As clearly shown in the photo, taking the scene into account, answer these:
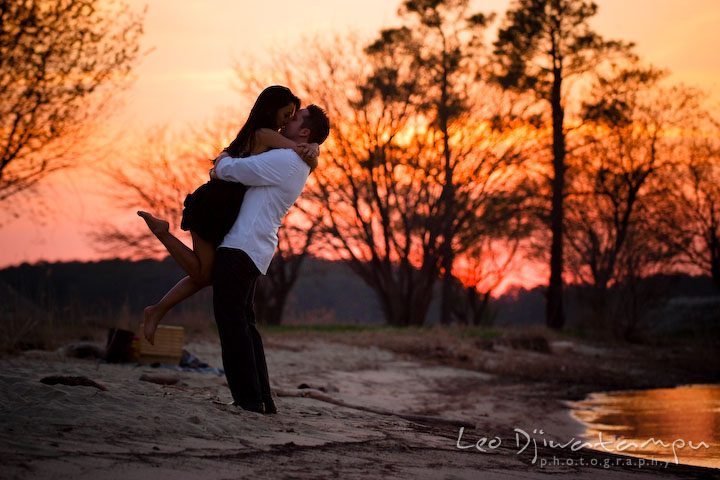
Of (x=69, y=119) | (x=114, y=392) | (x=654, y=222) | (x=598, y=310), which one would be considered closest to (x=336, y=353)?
(x=69, y=119)

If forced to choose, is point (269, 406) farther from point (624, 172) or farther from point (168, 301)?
point (624, 172)

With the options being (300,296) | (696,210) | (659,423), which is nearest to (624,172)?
(696,210)

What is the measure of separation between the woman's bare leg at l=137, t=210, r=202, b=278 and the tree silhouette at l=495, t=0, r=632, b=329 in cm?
2137

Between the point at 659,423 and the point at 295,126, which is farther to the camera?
the point at 659,423

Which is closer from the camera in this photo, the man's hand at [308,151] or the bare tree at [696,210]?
the man's hand at [308,151]

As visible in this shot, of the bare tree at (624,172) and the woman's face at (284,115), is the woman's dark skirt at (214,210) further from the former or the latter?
the bare tree at (624,172)

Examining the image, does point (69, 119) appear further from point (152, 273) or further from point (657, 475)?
point (152, 273)

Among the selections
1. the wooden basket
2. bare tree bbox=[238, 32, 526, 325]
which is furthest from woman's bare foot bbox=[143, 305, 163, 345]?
bare tree bbox=[238, 32, 526, 325]

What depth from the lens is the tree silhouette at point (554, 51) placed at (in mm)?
25078

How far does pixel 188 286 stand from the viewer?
488 centimetres

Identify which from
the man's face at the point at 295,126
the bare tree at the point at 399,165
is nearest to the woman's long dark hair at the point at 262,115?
the man's face at the point at 295,126

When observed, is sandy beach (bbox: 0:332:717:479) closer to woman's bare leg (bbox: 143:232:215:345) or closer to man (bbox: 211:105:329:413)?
man (bbox: 211:105:329:413)

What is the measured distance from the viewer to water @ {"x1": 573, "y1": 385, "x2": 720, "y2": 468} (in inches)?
241

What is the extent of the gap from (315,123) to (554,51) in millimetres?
21958
